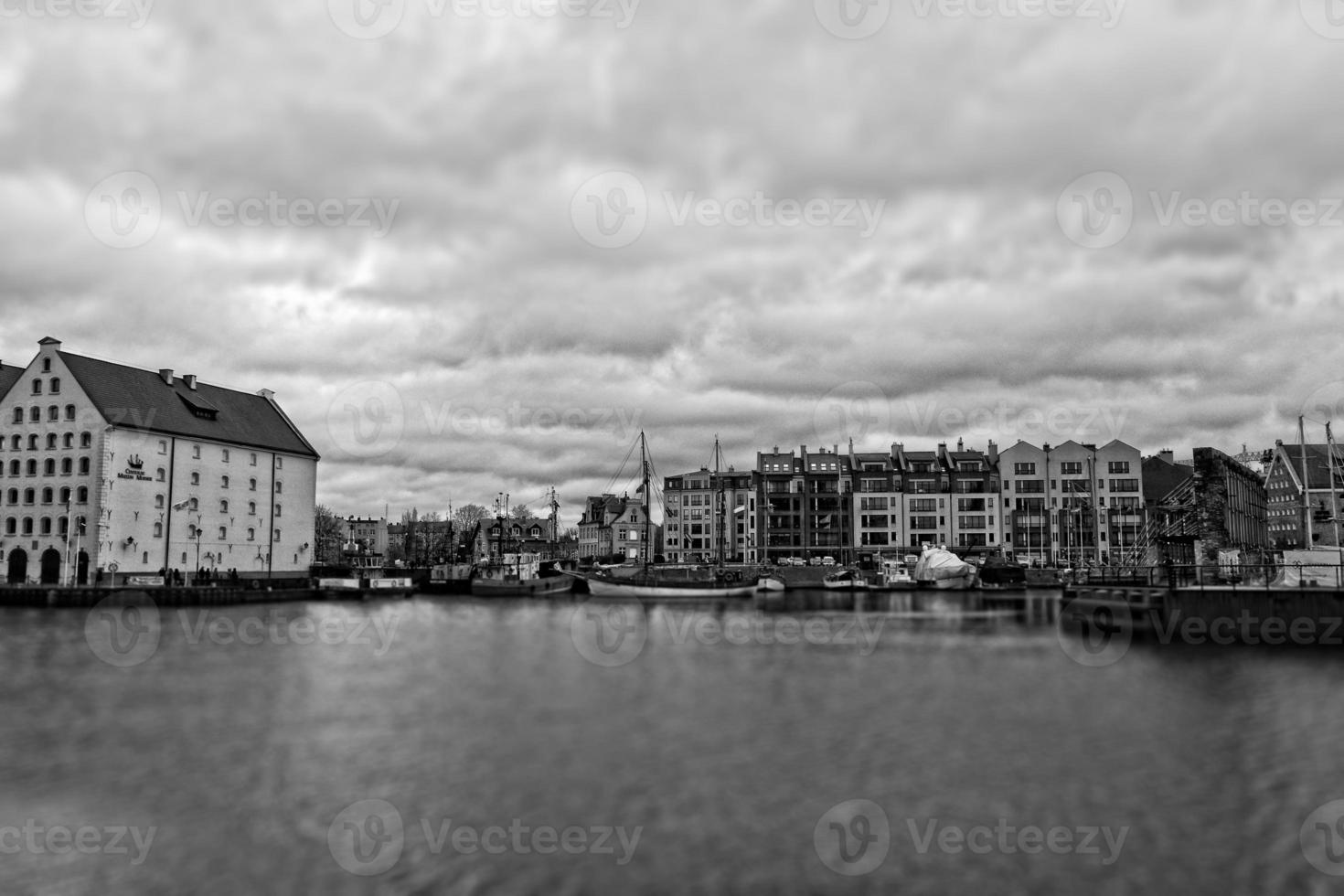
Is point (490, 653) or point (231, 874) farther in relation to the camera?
point (490, 653)

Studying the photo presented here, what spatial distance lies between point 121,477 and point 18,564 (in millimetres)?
11131

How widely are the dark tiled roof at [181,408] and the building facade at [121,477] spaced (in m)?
0.15

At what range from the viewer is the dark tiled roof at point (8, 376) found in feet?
308

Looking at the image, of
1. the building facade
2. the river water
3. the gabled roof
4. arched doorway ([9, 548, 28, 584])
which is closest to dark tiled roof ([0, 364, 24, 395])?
the building facade

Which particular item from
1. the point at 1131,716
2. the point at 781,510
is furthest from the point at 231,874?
the point at 781,510

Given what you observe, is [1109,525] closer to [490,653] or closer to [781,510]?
[781,510]

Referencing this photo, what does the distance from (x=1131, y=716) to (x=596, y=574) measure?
261 ft

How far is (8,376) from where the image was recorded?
95500mm

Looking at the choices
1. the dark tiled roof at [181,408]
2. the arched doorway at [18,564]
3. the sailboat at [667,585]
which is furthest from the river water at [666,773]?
the sailboat at [667,585]

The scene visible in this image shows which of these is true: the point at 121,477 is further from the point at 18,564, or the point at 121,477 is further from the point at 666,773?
the point at 666,773

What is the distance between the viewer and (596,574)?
109 meters

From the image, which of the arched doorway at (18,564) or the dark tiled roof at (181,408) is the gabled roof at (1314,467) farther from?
the arched doorway at (18,564)

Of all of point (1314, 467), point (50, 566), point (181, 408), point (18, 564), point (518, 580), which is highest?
point (181, 408)

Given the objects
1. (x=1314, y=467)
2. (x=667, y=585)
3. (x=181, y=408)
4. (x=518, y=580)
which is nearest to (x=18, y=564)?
(x=181, y=408)
